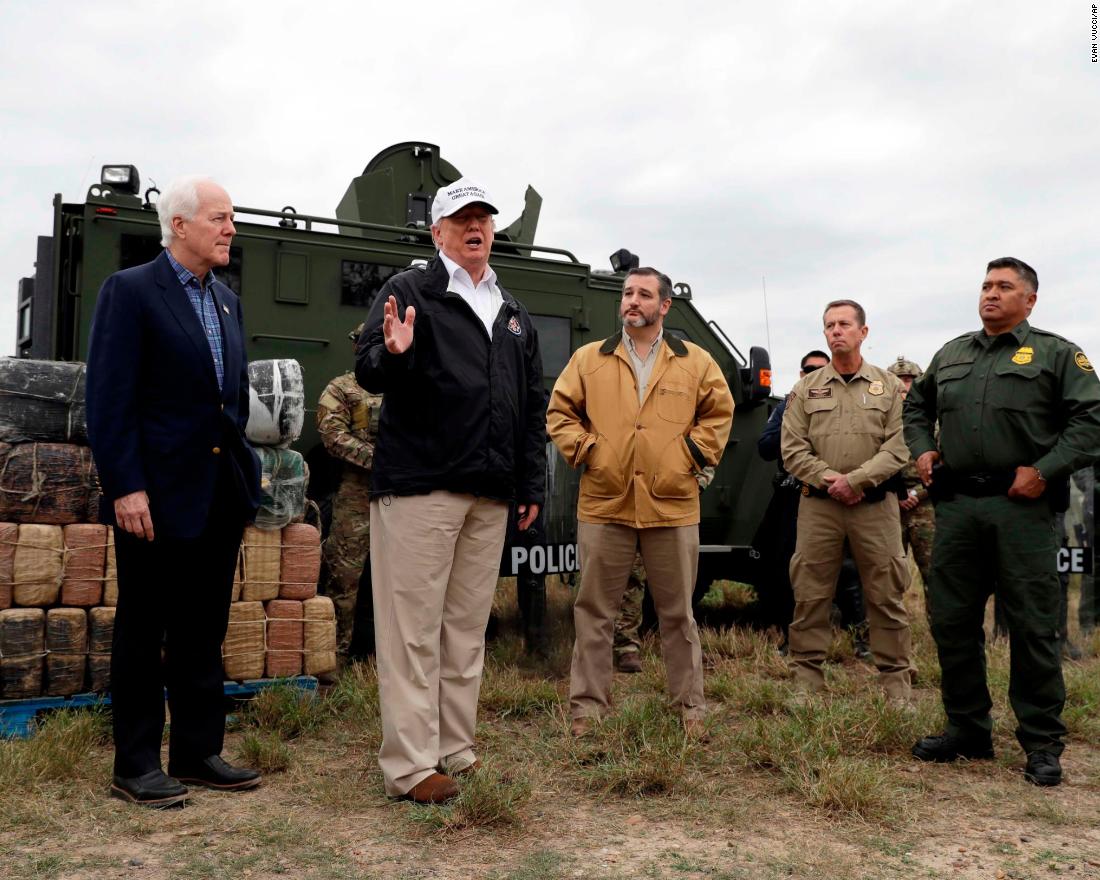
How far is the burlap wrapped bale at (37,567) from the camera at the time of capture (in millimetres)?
4137

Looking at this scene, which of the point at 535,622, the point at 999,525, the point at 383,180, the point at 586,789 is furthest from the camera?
the point at 383,180

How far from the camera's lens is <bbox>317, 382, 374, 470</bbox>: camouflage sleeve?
17.2ft

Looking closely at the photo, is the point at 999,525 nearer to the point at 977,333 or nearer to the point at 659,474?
the point at 977,333

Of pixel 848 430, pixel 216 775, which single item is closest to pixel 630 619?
pixel 848 430

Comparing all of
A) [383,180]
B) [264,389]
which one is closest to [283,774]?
[264,389]

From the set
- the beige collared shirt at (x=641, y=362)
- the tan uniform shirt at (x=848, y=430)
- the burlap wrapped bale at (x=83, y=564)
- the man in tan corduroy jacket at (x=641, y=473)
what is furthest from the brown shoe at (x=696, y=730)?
the burlap wrapped bale at (x=83, y=564)

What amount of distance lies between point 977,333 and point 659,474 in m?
1.41

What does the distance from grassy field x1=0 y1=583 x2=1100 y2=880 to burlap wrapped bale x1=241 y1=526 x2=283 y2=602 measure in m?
0.45

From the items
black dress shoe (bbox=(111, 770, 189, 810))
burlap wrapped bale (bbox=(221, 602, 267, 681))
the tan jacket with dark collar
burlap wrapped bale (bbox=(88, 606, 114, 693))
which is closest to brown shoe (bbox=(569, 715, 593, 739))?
the tan jacket with dark collar

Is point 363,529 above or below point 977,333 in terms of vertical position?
below

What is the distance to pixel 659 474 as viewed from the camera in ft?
14.3

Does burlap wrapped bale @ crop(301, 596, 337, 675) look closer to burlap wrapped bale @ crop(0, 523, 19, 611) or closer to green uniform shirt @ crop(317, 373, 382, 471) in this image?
green uniform shirt @ crop(317, 373, 382, 471)

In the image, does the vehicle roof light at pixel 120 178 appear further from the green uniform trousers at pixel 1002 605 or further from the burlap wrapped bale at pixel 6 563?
the green uniform trousers at pixel 1002 605

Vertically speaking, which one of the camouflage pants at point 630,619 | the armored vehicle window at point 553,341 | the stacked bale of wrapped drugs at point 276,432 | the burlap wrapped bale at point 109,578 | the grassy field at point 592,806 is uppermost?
the armored vehicle window at point 553,341
